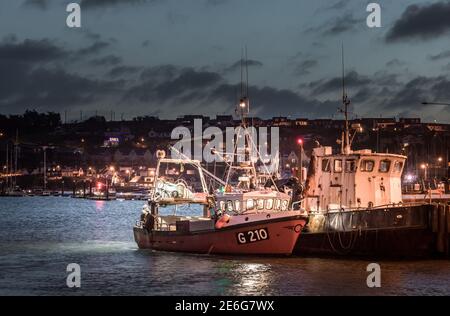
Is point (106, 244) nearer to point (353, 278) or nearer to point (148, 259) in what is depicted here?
point (148, 259)

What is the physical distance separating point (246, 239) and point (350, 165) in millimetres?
7531

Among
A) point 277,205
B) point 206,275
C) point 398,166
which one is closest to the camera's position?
point 206,275

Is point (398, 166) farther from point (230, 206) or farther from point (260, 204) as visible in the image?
point (230, 206)

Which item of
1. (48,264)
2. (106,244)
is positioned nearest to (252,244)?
(48,264)

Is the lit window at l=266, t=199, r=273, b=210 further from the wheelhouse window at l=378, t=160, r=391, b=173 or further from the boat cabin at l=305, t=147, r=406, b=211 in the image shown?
the wheelhouse window at l=378, t=160, r=391, b=173

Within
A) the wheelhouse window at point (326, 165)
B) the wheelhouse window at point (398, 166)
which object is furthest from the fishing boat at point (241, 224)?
the wheelhouse window at point (398, 166)

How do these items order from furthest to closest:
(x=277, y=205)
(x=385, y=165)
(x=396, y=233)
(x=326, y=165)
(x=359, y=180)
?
(x=326, y=165), (x=385, y=165), (x=359, y=180), (x=277, y=205), (x=396, y=233)

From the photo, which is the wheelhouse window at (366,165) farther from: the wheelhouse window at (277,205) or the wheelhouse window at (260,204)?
the wheelhouse window at (260,204)

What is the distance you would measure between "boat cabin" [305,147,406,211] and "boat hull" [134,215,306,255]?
3629mm

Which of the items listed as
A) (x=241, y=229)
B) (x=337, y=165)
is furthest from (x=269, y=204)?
(x=337, y=165)

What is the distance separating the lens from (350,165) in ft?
140

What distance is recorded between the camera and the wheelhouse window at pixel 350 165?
42.4m
